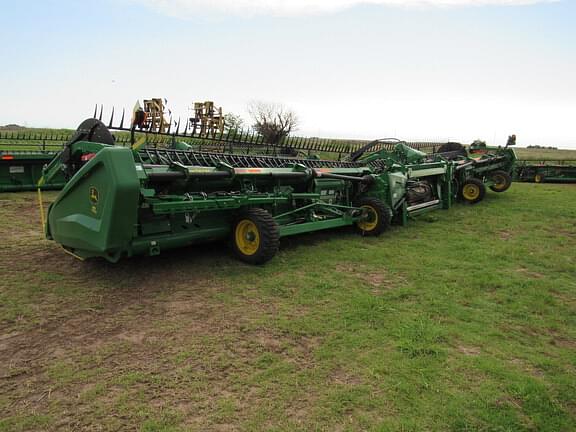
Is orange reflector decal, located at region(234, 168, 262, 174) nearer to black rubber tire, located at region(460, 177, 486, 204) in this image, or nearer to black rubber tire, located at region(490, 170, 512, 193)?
black rubber tire, located at region(460, 177, 486, 204)

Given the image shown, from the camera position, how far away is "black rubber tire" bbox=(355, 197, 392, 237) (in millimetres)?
7145

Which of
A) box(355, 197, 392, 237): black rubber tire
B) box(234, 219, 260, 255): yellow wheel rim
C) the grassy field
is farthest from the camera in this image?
box(355, 197, 392, 237): black rubber tire

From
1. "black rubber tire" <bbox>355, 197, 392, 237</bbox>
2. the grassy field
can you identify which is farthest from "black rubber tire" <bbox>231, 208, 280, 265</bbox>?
"black rubber tire" <bbox>355, 197, 392, 237</bbox>

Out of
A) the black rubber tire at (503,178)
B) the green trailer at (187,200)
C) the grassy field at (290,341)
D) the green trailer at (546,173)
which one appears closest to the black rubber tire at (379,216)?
the green trailer at (187,200)

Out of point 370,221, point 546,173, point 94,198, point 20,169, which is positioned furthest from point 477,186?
point 20,169

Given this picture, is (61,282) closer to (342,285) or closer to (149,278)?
(149,278)

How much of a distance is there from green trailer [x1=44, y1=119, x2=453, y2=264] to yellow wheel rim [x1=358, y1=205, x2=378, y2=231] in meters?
0.02

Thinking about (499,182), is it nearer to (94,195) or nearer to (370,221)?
(370,221)

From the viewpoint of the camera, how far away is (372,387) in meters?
2.72

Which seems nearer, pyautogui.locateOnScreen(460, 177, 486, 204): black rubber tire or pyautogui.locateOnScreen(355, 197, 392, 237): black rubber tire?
pyautogui.locateOnScreen(355, 197, 392, 237): black rubber tire

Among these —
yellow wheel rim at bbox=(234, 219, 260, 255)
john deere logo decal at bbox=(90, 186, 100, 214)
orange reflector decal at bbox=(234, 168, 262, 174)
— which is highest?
orange reflector decal at bbox=(234, 168, 262, 174)

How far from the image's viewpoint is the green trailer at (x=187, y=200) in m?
4.25

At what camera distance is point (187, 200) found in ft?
15.3

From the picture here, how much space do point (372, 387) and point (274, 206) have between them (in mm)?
3549
